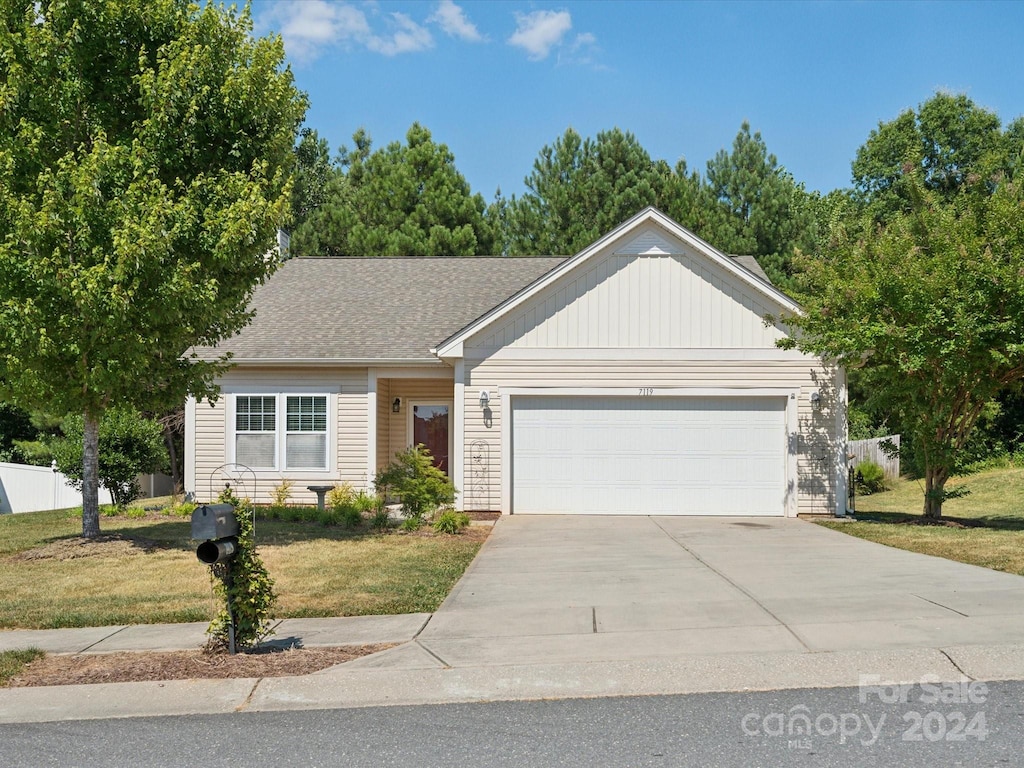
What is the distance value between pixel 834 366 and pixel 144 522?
12472 mm

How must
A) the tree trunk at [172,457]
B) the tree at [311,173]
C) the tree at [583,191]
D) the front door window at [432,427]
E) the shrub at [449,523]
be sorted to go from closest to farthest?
the shrub at [449,523], the front door window at [432,427], the tree trunk at [172,457], the tree at [583,191], the tree at [311,173]

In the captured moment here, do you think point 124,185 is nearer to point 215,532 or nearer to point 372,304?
point 215,532

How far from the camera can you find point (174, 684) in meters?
6.45

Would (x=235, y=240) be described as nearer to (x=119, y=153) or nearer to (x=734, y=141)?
(x=119, y=153)

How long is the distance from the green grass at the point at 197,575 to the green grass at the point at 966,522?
19.7ft

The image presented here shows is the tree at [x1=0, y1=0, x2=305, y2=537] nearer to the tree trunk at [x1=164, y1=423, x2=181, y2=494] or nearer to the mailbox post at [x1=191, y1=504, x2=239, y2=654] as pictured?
the mailbox post at [x1=191, y1=504, x2=239, y2=654]

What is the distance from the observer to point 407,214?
1431 inches

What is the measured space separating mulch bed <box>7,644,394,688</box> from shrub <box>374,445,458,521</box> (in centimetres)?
803

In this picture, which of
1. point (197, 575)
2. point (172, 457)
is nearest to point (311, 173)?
point (172, 457)

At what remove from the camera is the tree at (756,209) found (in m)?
34.8

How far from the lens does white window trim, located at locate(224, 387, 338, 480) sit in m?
18.3

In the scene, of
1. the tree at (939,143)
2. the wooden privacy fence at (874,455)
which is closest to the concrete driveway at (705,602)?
the wooden privacy fence at (874,455)


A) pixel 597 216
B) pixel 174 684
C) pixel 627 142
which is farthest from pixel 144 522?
pixel 627 142

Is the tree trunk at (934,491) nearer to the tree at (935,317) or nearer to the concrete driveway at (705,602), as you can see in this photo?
the tree at (935,317)
